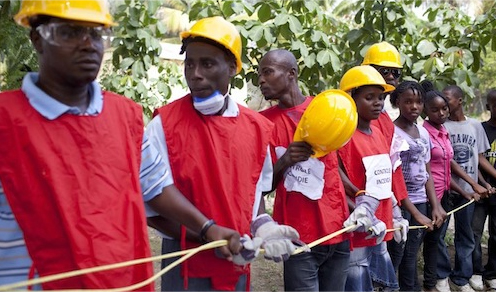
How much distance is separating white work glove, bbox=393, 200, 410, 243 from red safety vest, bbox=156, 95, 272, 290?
173cm

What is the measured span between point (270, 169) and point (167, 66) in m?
4.17

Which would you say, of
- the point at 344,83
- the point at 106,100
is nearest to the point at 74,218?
the point at 106,100

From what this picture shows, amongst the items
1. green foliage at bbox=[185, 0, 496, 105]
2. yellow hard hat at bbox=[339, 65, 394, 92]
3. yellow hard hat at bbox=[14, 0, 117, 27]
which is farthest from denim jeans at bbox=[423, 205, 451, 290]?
yellow hard hat at bbox=[14, 0, 117, 27]

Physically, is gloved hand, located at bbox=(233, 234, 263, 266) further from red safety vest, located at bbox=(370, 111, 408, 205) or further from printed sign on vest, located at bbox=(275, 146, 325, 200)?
red safety vest, located at bbox=(370, 111, 408, 205)

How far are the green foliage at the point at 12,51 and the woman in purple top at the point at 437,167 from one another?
3154 mm

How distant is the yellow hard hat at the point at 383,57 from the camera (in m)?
4.56

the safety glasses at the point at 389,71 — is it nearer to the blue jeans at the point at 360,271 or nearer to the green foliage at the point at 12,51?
the blue jeans at the point at 360,271

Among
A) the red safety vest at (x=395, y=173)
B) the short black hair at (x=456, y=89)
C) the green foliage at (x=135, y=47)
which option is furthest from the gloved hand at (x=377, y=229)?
the green foliage at (x=135, y=47)

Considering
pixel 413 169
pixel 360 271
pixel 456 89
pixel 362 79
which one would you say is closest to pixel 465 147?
pixel 456 89

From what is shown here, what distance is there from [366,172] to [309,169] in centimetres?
50

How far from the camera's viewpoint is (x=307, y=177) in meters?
3.08

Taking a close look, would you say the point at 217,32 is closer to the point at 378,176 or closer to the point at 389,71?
the point at 378,176

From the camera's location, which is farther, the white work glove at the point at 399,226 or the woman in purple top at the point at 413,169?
the woman in purple top at the point at 413,169

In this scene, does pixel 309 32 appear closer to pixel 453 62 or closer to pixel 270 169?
pixel 453 62
